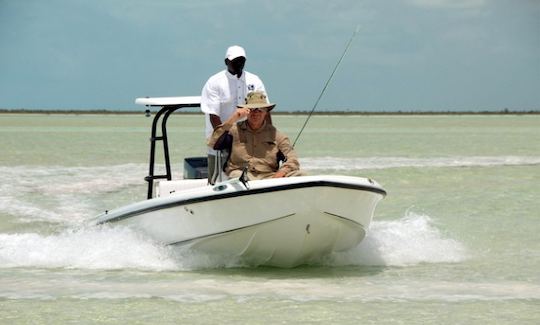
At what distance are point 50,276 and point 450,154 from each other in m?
20.0

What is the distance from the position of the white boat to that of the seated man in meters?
0.38

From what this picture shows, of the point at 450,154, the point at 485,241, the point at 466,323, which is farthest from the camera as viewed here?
the point at 450,154

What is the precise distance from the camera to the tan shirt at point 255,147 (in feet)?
25.6

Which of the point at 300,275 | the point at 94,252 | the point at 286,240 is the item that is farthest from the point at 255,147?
the point at 94,252

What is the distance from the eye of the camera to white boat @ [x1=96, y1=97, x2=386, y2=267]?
288 inches

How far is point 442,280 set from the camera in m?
7.81

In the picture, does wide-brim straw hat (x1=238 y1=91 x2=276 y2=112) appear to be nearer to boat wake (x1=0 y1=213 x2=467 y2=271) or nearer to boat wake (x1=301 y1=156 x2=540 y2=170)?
boat wake (x1=0 y1=213 x2=467 y2=271)

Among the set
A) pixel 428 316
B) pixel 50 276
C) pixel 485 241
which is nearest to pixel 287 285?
pixel 428 316

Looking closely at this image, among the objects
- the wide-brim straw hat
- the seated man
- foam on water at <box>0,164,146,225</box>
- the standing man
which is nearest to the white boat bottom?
the seated man

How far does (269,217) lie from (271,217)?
0.6 inches

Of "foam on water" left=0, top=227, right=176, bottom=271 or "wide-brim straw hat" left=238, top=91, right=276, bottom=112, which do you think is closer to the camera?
"wide-brim straw hat" left=238, top=91, right=276, bottom=112

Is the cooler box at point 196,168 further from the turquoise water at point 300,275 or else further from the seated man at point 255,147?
the seated man at point 255,147

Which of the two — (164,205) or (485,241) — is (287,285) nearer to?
(164,205)

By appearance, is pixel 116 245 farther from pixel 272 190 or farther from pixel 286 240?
pixel 272 190
